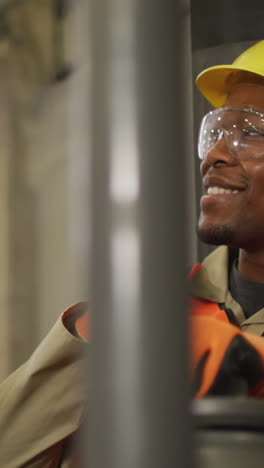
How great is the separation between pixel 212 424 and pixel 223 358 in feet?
1.80

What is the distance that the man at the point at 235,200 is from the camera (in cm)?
152

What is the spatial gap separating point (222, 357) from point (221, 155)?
2.50 ft

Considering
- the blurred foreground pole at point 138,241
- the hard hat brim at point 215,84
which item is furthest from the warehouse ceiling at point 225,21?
the blurred foreground pole at point 138,241

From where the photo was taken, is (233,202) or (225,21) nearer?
(233,202)

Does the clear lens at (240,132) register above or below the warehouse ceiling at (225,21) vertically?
below

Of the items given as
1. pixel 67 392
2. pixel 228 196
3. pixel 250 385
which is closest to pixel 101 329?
pixel 250 385

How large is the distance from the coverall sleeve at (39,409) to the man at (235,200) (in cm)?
38

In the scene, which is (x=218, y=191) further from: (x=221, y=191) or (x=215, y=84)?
(x=215, y=84)

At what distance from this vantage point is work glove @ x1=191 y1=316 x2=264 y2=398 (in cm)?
90

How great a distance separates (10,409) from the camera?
3.90 ft

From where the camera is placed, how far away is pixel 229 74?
170 cm

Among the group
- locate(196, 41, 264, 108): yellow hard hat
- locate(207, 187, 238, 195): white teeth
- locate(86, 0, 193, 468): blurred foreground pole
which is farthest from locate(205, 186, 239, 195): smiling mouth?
locate(86, 0, 193, 468): blurred foreground pole

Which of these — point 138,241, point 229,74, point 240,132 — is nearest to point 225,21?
point 229,74

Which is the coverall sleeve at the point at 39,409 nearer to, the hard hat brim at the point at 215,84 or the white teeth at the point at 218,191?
the white teeth at the point at 218,191
